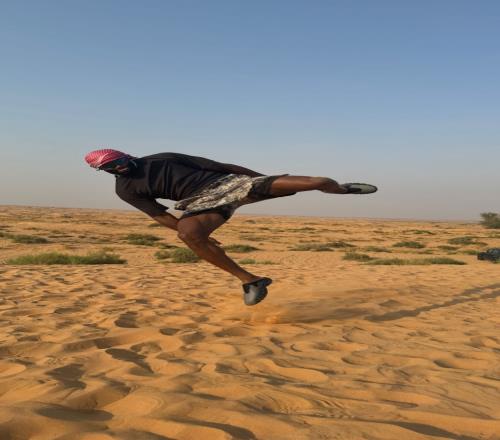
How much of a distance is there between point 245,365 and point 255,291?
1485 millimetres

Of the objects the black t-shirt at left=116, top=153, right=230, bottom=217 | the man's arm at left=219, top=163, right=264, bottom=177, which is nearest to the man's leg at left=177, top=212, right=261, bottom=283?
the black t-shirt at left=116, top=153, right=230, bottom=217

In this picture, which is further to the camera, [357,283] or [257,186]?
[357,283]

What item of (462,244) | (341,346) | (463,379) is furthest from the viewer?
(462,244)

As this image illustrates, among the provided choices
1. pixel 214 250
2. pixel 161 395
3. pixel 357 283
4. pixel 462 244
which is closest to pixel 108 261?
pixel 357 283

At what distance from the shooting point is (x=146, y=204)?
14.8 feet

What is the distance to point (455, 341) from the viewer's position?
388 cm

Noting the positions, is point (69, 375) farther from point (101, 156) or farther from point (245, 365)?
point (101, 156)

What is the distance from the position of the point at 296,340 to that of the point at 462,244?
2772cm

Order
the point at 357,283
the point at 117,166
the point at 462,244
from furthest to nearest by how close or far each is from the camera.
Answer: the point at 462,244 → the point at 357,283 → the point at 117,166

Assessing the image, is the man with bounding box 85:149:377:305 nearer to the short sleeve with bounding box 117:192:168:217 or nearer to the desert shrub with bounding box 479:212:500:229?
the short sleeve with bounding box 117:192:168:217

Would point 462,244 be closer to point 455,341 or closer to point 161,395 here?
point 455,341

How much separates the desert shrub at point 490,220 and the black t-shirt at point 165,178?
62813mm

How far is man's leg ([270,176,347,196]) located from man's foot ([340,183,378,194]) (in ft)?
0.19

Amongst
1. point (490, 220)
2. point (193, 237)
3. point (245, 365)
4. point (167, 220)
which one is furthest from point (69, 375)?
point (490, 220)
